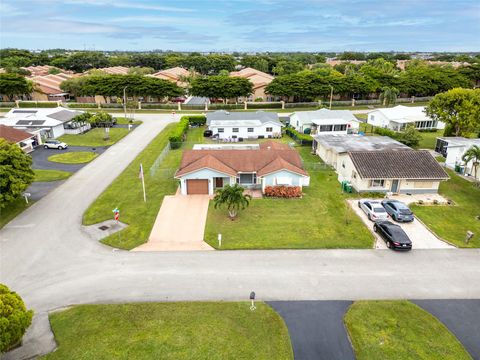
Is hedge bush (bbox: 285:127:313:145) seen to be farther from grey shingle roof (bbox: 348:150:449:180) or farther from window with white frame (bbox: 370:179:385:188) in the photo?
window with white frame (bbox: 370:179:385:188)

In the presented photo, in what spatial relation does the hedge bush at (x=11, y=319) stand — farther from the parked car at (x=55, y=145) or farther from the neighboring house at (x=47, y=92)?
the neighboring house at (x=47, y=92)

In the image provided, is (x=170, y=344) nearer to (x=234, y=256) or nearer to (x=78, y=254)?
(x=234, y=256)

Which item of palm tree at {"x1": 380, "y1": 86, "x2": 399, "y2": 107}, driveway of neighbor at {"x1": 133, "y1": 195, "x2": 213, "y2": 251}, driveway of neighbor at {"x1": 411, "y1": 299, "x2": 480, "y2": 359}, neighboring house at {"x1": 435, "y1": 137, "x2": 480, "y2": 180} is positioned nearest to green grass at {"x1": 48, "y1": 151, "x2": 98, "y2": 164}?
driveway of neighbor at {"x1": 133, "y1": 195, "x2": 213, "y2": 251}

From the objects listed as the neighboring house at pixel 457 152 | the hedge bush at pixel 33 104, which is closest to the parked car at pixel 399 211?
the neighboring house at pixel 457 152

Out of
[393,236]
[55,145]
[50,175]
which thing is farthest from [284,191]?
[55,145]

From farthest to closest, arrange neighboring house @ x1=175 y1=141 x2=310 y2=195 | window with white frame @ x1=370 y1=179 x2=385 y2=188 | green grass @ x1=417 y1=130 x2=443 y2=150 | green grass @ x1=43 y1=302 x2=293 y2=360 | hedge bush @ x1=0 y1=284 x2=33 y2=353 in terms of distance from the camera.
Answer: green grass @ x1=417 y1=130 x2=443 y2=150
window with white frame @ x1=370 y1=179 x2=385 y2=188
neighboring house @ x1=175 y1=141 x2=310 y2=195
green grass @ x1=43 y1=302 x2=293 y2=360
hedge bush @ x1=0 y1=284 x2=33 y2=353

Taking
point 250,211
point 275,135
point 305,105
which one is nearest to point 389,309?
point 250,211
